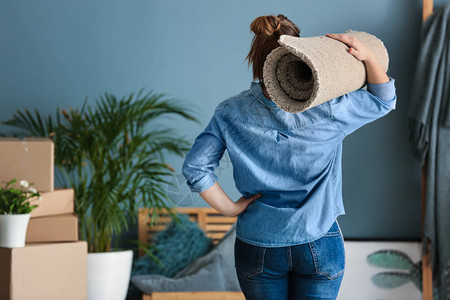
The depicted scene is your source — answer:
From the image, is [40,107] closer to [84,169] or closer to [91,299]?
[84,169]

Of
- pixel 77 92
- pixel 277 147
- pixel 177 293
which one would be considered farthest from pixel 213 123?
pixel 77 92

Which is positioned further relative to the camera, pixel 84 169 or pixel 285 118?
pixel 84 169

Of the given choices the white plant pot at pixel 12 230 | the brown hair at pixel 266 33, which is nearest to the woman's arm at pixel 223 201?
the brown hair at pixel 266 33

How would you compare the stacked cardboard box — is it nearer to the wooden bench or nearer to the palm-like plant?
the palm-like plant

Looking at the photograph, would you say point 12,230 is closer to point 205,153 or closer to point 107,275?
point 107,275

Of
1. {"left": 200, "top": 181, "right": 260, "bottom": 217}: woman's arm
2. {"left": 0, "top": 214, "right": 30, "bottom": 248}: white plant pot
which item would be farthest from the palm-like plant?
{"left": 200, "top": 181, "right": 260, "bottom": 217}: woman's arm

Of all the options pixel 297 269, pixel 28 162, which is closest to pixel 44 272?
pixel 28 162

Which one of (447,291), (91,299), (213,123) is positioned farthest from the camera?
(447,291)

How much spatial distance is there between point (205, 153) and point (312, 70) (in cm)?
36

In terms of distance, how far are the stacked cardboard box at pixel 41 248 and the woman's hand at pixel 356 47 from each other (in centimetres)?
159

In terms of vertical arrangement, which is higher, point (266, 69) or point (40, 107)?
point (266, 69)

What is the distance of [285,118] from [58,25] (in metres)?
2.13

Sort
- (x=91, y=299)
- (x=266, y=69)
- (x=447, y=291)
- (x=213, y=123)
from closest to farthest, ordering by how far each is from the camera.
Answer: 1. (x=266, y=69)
2. (x=213, y=123)
3. (x=91, y=299)
4. (x=447, y=291)

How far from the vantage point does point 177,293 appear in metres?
2.75
